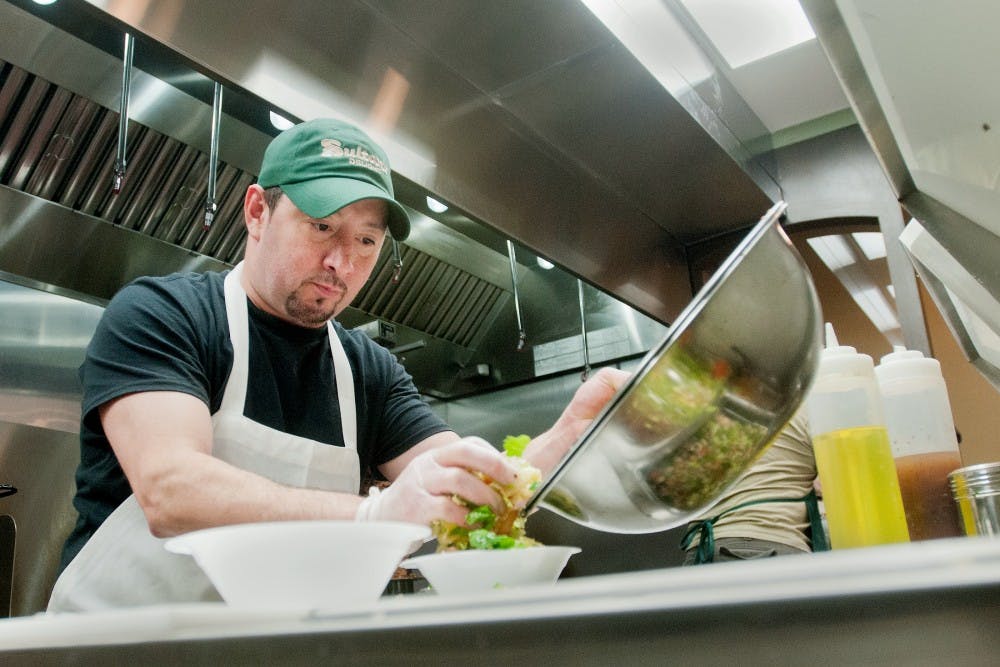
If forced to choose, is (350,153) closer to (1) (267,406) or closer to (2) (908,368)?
(1) (267,406)

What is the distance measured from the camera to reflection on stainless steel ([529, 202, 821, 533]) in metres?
0.60

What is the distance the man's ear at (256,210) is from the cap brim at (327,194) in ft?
0.35

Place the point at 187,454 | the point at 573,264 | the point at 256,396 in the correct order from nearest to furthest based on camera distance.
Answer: the point at 187,454
the point at 256,396
the point at 573,264

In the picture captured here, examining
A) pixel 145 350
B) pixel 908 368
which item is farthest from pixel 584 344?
pixel 908 368

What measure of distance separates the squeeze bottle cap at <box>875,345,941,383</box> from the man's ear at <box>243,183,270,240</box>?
1144mm

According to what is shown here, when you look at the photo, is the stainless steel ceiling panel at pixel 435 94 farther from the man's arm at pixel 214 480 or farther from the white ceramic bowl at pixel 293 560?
the white ceramic bowl at pixel 293 560

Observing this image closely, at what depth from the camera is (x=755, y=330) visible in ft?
2.20

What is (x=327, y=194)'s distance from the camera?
1.43 metres

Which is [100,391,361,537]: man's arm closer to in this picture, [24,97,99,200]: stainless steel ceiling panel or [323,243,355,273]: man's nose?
[323,243,355,273]: man's nose

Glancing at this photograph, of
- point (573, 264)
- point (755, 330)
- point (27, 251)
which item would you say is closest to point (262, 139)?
point (27, 251)

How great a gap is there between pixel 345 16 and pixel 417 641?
171cm

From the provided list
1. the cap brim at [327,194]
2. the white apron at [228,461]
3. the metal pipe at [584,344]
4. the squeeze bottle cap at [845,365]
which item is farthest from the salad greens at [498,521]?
the metal pipe at [584,344]

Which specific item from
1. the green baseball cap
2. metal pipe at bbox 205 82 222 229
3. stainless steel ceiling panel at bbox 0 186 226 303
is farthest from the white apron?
stainless steel ceiling panel at bbox 0 186 226 303

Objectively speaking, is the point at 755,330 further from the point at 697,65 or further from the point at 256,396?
the point at 697,65
